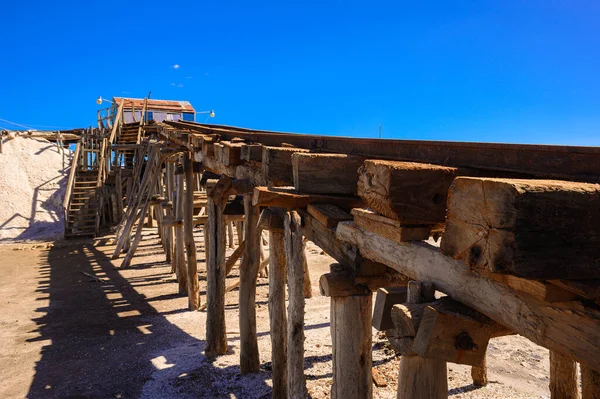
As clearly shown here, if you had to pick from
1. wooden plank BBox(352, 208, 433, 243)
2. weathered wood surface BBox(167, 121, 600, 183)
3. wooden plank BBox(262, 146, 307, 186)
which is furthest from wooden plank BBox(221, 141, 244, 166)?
wooden plank BBox(352, 208, 433, 243)

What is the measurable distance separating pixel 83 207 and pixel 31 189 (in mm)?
4772

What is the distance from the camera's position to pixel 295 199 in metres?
2.98

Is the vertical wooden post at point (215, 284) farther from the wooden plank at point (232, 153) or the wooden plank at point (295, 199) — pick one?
the wooden plank at point (295, 199)

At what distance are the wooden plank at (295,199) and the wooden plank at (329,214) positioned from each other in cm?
4

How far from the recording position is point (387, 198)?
72.5 inches

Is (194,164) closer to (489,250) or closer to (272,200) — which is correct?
(272,200)

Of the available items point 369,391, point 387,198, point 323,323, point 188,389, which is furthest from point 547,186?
point 323,323

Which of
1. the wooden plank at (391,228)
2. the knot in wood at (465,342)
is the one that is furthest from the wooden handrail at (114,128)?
the knot in wood at (465,342)

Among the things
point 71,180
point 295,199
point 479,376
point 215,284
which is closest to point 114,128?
point 71,180

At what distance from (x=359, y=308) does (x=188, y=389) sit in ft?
12.8

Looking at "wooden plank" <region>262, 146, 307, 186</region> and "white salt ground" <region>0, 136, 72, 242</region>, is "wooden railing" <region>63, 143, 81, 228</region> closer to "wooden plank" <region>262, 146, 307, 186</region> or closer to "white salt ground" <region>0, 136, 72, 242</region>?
"white salt ground" <region>0, 136, 72, 242</region>

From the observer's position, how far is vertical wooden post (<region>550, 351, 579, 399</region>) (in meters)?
4.70

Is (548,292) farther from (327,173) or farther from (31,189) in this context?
(31,189)

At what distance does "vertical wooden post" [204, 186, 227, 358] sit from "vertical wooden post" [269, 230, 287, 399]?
6.53 feet
